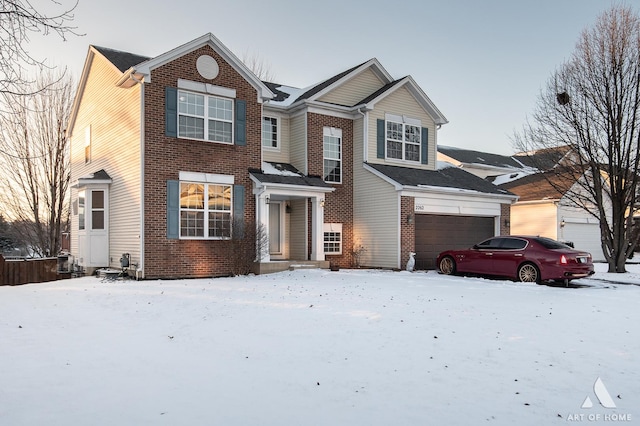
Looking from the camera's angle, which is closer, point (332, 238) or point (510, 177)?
point (332, 238)

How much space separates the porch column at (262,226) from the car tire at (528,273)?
8114 millimetres

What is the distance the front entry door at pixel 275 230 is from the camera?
65.0 ft

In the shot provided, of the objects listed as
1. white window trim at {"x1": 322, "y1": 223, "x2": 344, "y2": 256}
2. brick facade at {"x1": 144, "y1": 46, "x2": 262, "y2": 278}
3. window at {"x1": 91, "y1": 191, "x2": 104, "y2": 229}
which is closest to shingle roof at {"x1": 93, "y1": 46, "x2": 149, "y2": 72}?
brick facade at {"x1": 144, "y1": 46, "x2": 262, "y2": 278}

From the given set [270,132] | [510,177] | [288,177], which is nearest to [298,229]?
[288,177]

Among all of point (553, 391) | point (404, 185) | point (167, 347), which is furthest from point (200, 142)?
point (553, 391)

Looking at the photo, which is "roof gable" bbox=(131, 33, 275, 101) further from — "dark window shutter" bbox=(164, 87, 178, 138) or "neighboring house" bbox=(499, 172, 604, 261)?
"neighboring house" bbox=(499, 172, 604, 261)

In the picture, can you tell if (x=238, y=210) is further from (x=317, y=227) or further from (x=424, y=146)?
(x=424, y=146)

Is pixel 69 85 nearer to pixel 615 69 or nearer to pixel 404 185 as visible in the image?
pixel 404 185

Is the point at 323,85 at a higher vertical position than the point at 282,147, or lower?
higher

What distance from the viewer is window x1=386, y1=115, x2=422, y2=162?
848 inches

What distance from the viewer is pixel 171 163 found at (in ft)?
51.3

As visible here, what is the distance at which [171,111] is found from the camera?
15.7 meters

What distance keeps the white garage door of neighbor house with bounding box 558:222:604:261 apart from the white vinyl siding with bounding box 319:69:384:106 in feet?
42.8

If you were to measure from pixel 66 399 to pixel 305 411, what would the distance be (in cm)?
234
